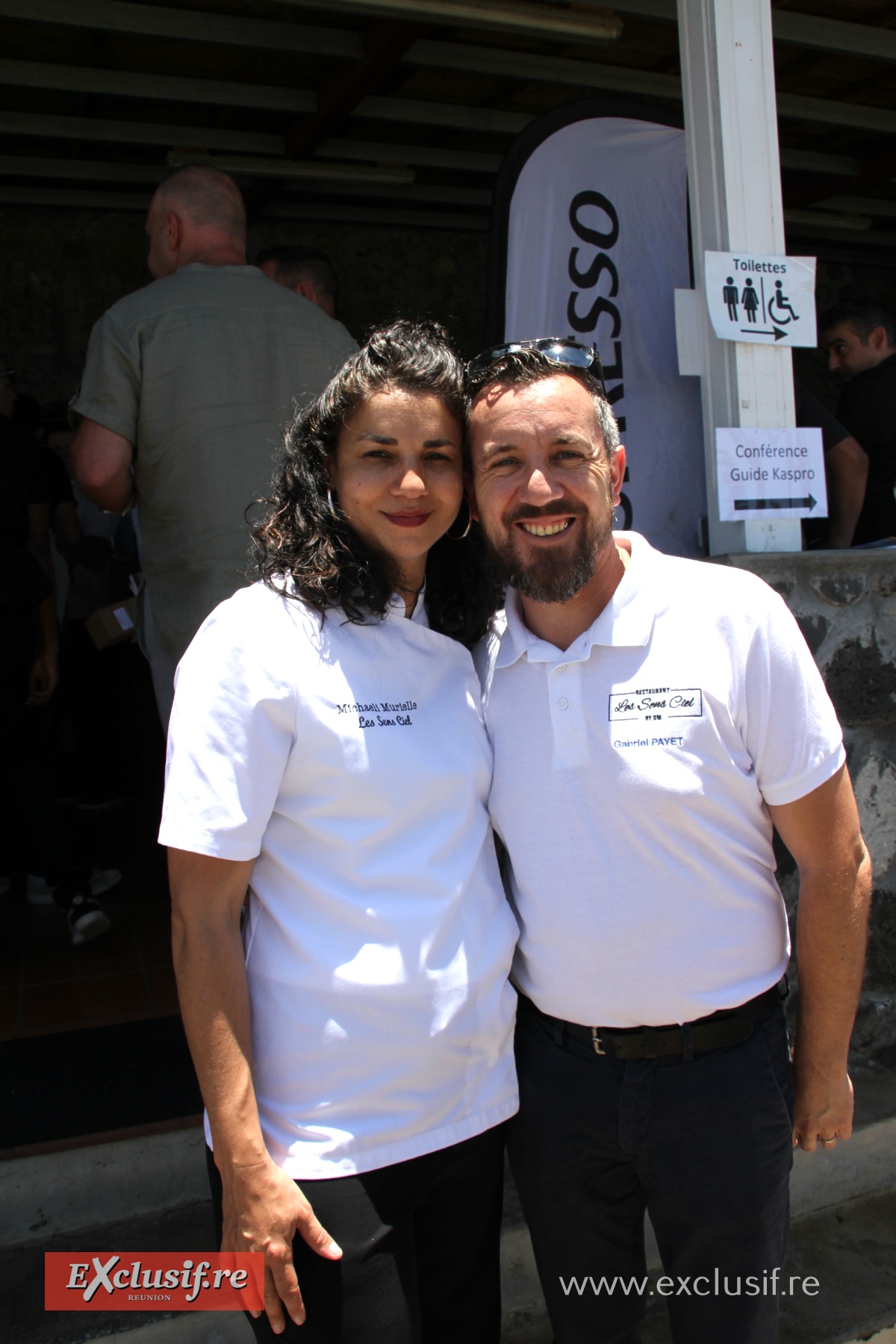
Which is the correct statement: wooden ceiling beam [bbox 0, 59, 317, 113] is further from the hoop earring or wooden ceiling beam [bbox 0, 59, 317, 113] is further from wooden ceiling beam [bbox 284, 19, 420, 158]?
the hoop earring

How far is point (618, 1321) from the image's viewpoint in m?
1.59

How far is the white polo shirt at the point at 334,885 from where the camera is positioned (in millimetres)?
1296

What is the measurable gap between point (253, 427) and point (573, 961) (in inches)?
57.8

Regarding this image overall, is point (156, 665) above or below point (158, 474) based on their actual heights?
below

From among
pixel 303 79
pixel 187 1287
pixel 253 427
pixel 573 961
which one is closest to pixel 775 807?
pixel 573 961

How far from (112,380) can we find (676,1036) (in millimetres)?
1779

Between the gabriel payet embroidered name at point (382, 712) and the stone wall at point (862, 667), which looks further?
the stone wall at point (862, 667)

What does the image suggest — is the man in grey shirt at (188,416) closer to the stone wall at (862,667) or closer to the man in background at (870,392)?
the stone wall at (862,667)

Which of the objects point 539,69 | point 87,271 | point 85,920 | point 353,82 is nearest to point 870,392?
point 539,69

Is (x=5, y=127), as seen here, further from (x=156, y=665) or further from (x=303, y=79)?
(x=156, y=665)

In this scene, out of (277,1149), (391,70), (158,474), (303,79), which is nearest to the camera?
(277,1149)

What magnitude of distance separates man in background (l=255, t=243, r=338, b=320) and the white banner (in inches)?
32.5

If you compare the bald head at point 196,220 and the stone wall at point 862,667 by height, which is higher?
the bald head at point 196,220

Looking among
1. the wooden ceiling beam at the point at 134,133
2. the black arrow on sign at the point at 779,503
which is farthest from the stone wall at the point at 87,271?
the black arrow on sign at the point at 779,503
